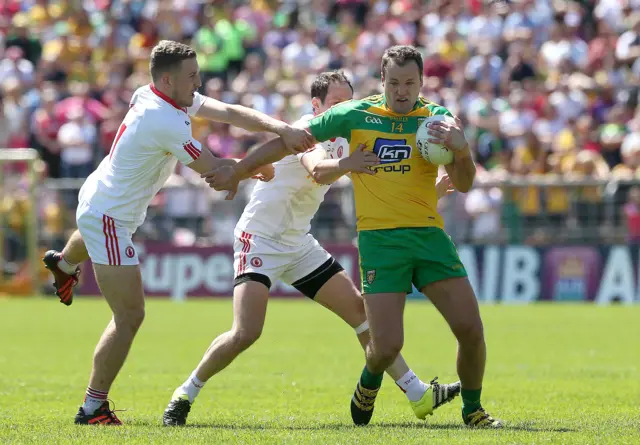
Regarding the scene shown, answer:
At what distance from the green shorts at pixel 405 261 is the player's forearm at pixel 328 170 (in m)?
0.49

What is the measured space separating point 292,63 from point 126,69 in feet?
12.4

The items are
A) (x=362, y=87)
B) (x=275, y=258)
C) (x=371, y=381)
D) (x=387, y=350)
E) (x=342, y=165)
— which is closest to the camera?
(x=342, y=165)

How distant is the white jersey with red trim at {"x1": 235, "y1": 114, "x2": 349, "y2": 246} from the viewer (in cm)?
946

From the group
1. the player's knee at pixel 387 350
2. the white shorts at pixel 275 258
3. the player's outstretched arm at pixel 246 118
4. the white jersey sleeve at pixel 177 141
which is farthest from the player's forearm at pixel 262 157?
the player's knee at pixel 387 350

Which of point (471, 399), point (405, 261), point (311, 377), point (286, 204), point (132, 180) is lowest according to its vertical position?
point (311, 377)

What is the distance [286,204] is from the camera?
9531 millimetres

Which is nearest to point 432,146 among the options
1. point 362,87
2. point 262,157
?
point 262,157

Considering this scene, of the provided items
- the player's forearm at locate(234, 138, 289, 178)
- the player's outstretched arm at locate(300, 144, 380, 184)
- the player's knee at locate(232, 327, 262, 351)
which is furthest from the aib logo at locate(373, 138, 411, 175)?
the player's knee at locate(232, 327, 262, 351)

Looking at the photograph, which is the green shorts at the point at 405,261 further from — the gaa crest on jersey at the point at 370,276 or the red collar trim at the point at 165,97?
the red collar trim at the point at 165,97

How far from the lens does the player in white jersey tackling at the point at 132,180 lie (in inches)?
336

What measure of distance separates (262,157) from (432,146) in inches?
47.4

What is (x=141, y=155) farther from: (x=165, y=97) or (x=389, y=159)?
(x=389, y=159)

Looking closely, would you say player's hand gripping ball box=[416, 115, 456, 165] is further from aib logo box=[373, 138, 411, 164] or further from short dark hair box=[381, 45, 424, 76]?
short dark hair box=[381, 45, 424, 76]

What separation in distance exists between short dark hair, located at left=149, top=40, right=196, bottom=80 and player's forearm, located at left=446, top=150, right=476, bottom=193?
1.96 meters
